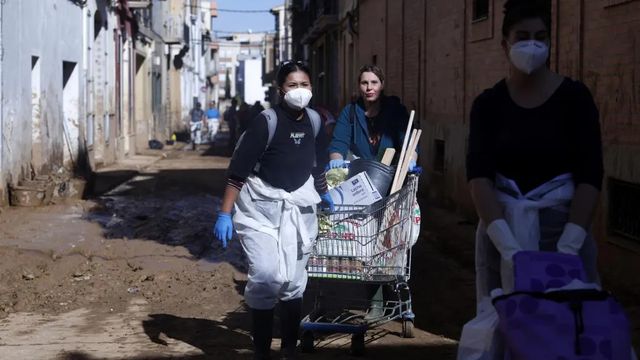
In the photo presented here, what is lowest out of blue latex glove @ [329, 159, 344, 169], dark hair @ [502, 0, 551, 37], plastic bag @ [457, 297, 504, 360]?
plastic bag @ [457, 297, 504, 360]

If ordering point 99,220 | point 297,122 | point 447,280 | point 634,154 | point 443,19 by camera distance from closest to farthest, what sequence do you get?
1. point 297,122
2. point 634,154
3. point 447,280
4. point 99,220
5. point 443,19

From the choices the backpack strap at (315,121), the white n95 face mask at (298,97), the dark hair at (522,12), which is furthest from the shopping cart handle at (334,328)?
the dark hair at (522,12)

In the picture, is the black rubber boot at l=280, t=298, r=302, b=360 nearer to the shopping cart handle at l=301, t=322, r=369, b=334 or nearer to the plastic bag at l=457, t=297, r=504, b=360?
the shopping cart handle at l=301, t=322, r=369, b=334

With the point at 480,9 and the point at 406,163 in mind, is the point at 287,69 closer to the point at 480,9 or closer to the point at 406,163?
the point at 406,163

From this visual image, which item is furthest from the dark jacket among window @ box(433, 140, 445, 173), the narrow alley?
window @ box(433, 140, 445, 173)

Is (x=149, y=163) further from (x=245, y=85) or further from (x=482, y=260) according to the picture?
(x=245, y=85)

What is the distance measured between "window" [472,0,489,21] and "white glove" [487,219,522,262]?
30.1 ft

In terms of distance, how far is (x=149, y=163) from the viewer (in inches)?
970

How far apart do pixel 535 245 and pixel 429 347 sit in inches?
102

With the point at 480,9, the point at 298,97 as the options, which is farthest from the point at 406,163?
the point at 480,9

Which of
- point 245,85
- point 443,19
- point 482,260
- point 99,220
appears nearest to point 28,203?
point 99,220

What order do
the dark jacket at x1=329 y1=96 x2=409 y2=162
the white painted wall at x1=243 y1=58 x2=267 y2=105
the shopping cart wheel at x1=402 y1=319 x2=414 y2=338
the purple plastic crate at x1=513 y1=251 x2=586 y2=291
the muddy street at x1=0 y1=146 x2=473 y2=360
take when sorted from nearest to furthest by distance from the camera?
the purple plastic crate at x1=513 y1=251 x2=586 y2=291, the muddy street at x1=0 y1=146 x2=473 y2=360, the shopping cart wheel at x1=402 y1=319 x2=414 y2=338, the dark jacket at x1=329 y1=96 x2=409 y2=162, the white painted wall at x1=243 y1=58 x2=267 y2=105

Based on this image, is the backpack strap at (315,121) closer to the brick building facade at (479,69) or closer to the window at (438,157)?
the brick building facade at (479,69)

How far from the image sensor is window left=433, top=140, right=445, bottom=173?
588 inches
